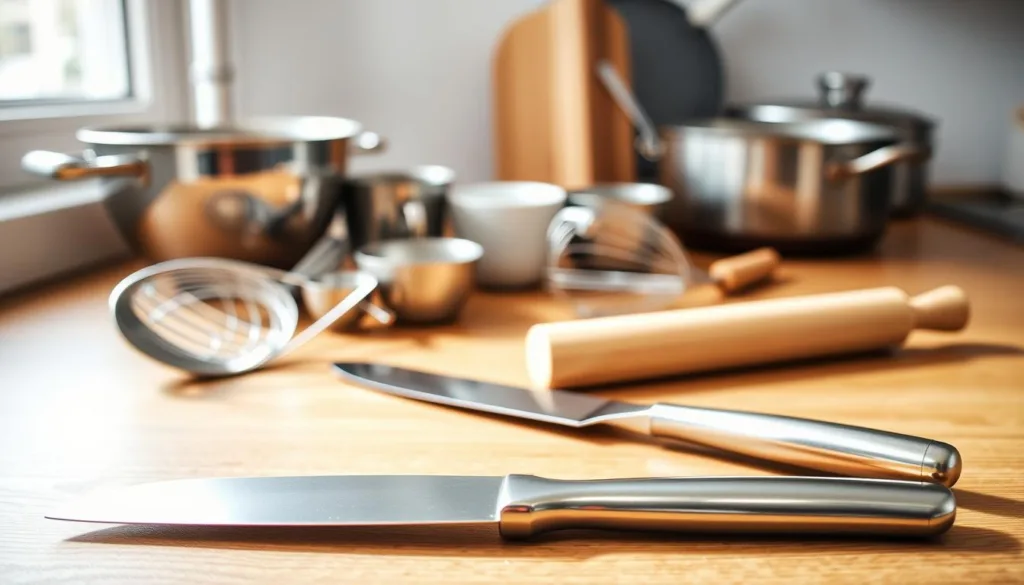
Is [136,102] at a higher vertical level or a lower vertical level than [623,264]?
higher

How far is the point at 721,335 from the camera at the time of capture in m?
0.54

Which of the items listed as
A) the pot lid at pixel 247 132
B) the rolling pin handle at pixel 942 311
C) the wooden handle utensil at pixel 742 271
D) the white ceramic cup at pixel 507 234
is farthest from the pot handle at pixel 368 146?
the rolling pin handle at pixel 942 311

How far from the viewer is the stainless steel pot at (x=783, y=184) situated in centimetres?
83

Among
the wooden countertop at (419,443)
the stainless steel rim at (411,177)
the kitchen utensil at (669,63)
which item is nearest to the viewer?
the wooden countertop at (419,443)

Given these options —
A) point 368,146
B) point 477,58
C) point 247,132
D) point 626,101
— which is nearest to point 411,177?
point 368,146

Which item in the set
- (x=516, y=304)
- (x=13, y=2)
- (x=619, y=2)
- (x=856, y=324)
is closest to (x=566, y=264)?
(x=516, y=304)

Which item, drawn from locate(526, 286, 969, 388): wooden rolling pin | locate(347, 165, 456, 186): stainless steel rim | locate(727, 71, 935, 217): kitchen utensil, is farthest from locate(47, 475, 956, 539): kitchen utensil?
locate(727, 71, 935, 217): kitchen utensil

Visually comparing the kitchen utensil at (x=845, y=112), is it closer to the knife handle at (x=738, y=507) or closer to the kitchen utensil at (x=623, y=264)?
the kitchen utensil at (x=623, y=264)

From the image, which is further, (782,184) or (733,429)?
(782,184)

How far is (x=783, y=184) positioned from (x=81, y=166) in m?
0.58

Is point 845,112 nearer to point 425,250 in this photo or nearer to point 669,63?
point 669,63

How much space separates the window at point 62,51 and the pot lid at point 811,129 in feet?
2.13

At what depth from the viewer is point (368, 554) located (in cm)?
34

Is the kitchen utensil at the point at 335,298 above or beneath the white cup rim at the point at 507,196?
beneath
